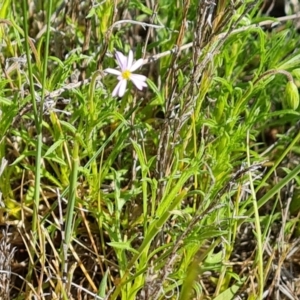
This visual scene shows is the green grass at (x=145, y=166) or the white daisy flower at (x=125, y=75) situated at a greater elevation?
the white daisy flower at (x=125, y=75)

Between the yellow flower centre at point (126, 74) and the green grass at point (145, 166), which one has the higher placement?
the yellow flower centre at point (126, 74)

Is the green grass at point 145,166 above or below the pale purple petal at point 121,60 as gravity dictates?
below

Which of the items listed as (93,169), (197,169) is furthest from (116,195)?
(197,169)

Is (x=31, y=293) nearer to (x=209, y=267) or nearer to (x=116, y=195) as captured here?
(x=116, y=195)

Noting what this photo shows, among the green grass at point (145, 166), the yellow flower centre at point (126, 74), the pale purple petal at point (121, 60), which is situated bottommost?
the green grass at point (145, 166)

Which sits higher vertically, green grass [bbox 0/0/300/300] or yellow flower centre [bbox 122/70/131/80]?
yellow flower centre [bbox 122/70/131/80]

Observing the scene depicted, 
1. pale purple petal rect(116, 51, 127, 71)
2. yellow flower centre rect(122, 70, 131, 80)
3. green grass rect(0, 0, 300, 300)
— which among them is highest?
pale purple petal rect(116, 51, 127, 71)

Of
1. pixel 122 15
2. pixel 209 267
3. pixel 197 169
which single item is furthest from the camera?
pixel 122 15

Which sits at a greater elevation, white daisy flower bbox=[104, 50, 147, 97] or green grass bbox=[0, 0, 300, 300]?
white daisy flower bbox=[104, 50, 147, 97]
